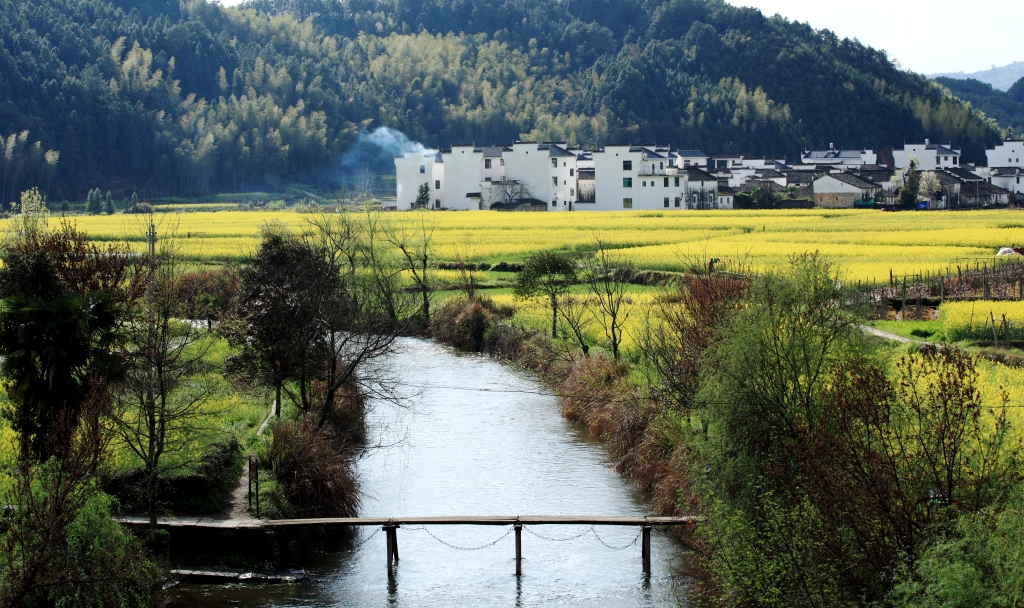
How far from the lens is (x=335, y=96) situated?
161m

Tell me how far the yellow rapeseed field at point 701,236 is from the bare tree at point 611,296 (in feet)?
6.81

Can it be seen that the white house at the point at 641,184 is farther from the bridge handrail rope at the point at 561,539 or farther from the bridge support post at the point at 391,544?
the bridge support post at the point at 391,544

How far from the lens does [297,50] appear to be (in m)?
186

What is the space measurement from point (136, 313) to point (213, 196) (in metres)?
110

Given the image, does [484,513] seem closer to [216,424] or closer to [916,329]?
[216,424]

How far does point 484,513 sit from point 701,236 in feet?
145

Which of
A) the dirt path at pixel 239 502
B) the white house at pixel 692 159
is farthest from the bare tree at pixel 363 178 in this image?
the dirt path at pixel 239 502

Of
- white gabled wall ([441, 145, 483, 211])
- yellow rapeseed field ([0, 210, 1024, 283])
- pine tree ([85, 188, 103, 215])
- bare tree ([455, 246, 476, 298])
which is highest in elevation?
white gabled wall ([441, 145, 483, 211])

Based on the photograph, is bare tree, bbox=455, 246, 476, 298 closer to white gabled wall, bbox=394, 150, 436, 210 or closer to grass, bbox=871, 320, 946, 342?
grass, bbox=871, 320, 946, 342

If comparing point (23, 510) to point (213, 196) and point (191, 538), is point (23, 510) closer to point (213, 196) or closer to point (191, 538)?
point (191, 538)

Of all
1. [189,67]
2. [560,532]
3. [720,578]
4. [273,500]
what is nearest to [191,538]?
[273,500]

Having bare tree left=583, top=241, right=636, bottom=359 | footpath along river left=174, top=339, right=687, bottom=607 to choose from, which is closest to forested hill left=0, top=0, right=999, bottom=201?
bare tree left=583, top=241, right=636, bottom=359

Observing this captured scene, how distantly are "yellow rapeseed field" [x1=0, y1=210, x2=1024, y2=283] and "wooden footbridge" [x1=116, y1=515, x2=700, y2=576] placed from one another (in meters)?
22.2

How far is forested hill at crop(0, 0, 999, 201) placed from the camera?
12938 centimetres
